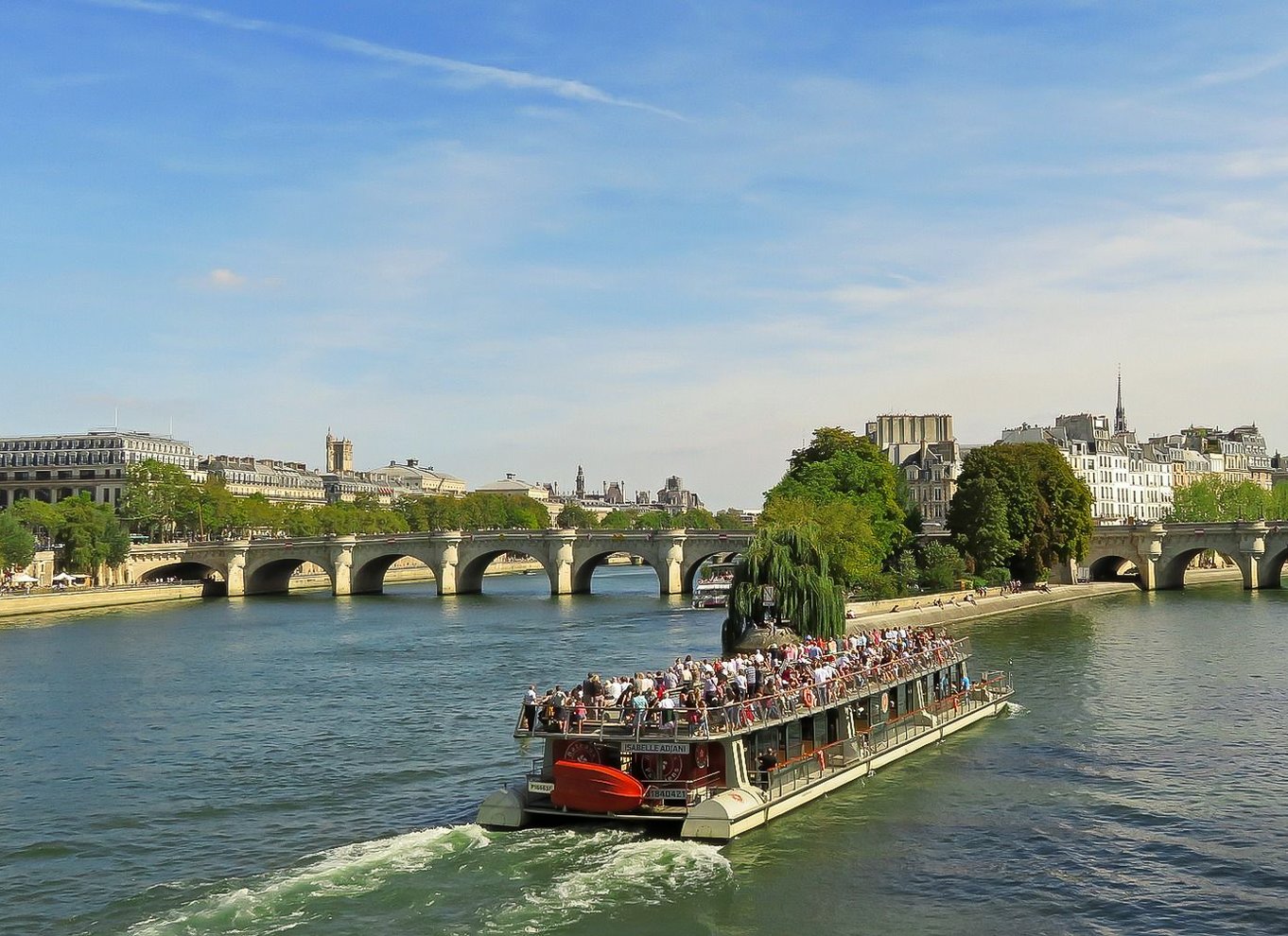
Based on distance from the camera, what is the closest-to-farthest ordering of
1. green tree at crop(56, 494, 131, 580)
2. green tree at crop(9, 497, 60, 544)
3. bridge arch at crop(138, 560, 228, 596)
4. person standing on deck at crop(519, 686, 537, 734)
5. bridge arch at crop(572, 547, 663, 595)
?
person standing on deck at crop(519, 686, 537, 734) → bridge arch at crop(572, 547, 663, 595) → green tree at crop(56, 494, 131, 580) → bridge arch at crop(138, 560, 228, 596) → green tree at crop(9, 497, 60, 544)

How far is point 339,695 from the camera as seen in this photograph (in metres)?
45.0

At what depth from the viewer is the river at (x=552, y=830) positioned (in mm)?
21594

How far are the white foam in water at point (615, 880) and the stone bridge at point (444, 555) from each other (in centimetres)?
6813

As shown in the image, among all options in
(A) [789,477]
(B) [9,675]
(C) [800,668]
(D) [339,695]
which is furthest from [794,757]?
(A) [789,477]

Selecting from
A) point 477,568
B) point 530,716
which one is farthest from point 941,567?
point 530,716

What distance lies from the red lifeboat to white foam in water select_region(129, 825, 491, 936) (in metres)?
1.72

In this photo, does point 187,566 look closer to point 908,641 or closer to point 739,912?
point 908,641

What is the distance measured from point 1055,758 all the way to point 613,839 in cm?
1304

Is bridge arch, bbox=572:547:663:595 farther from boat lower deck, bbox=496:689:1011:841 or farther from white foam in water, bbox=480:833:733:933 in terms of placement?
white foam in water, bbox=480:833:733:933

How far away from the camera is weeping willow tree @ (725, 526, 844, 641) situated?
4294 centimetres

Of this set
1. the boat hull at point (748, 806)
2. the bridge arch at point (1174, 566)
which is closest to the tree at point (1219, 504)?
the bridge arch at point (1174, 566)

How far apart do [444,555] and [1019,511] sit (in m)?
41.1

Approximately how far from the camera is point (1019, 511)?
8331 cm

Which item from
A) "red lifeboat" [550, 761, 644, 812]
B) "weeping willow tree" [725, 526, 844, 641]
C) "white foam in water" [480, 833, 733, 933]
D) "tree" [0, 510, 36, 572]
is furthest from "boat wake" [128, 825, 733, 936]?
"tree" [0, 510, 36, 572]
